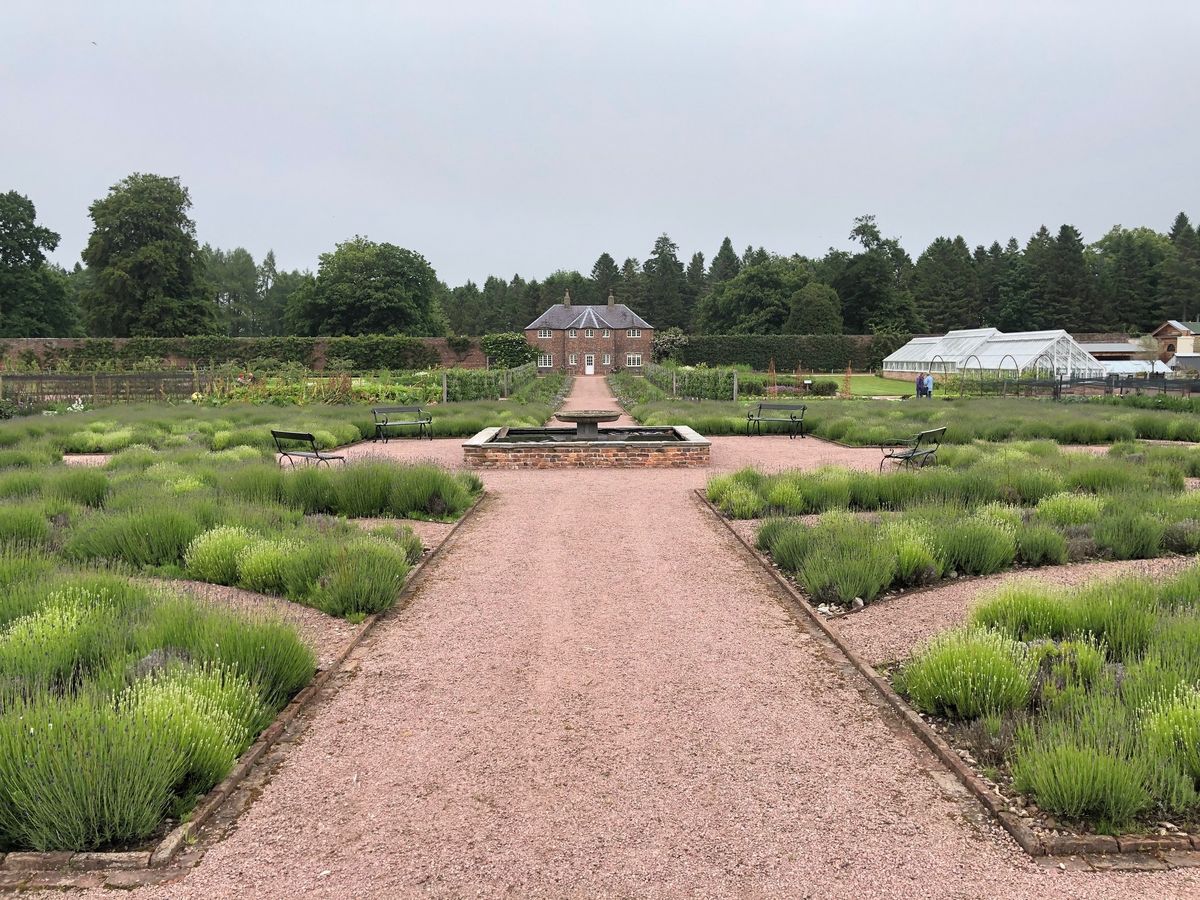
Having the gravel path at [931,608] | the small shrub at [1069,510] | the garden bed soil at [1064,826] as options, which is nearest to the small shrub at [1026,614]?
the gravel path at [931,608]

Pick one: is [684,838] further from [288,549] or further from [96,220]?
[96,220]

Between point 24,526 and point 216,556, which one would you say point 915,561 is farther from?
point 24,526

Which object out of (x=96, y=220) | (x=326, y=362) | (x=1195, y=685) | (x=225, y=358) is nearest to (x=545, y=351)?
(x=326, y=362)

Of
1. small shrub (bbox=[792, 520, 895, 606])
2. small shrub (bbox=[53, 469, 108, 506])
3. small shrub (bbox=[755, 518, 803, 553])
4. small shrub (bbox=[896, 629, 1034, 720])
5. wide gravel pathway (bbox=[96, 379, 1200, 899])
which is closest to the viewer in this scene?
wide gravel pathway (bbox=[96, 379, 1200, 899])

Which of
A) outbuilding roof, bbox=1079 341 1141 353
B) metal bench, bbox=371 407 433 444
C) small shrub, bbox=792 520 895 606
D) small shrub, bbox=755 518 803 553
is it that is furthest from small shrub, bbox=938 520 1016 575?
outbuilding roof, bbox=1079 341 1141 353

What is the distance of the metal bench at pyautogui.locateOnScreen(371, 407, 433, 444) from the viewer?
1891 cm

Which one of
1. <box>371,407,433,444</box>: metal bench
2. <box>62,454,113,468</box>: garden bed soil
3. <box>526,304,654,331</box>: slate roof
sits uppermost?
<box>526,304,654,331</box>: slate roof

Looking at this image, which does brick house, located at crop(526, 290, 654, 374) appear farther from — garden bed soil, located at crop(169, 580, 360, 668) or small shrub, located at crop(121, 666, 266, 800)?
small shrub, located at crop(121, 666, 266, 800)

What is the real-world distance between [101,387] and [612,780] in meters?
31.7

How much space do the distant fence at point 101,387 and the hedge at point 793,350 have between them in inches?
1575

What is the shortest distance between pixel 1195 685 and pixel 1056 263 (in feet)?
273

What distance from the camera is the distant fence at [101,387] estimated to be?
28.4m

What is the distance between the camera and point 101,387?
98.4 feet

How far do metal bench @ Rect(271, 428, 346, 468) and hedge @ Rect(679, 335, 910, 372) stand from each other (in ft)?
162
